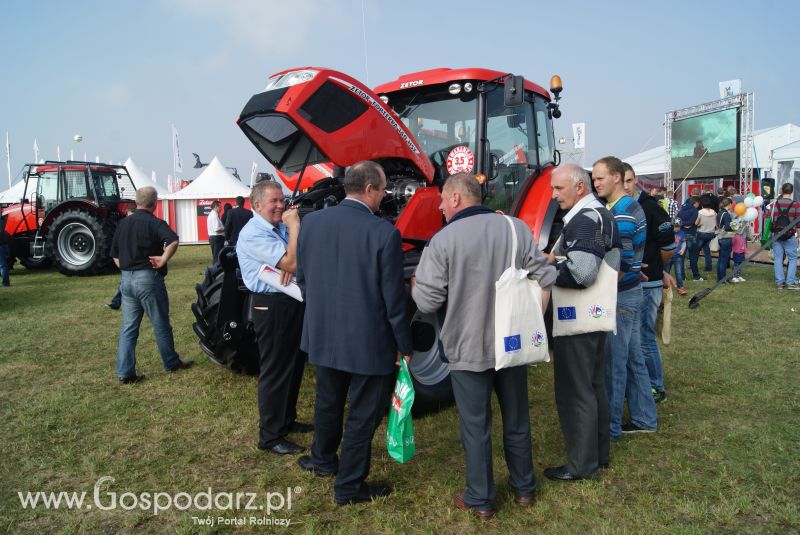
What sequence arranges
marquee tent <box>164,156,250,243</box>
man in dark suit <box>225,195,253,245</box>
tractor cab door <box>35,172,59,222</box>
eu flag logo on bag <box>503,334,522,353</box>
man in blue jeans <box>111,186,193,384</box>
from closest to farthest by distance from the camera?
1. eu flag logo on bag <box>503,334,522,353</box>
2. man in blue jeans <box>111,186,193,384</box>
3. man in dark suit <box>225,195,253,245</box>
4. tractor cab door <box>35,172,59,222</box>
5. marquee tent <box>164,156,250,243</box>

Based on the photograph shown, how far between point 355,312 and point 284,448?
1.24m

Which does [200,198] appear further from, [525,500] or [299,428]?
[525,500]

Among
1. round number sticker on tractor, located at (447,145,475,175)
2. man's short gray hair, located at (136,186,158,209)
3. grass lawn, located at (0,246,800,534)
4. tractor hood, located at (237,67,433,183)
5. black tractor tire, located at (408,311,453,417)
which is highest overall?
tractor hood, located at (237,67,433,183)

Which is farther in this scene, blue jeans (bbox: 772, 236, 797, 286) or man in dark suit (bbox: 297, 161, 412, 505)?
blue jeans (bbox: 772, 236, 797, 286)

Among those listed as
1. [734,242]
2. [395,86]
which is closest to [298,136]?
[395,86]

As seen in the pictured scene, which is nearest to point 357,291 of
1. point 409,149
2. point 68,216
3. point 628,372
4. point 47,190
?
point 409,149

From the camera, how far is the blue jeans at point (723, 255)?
390 inches

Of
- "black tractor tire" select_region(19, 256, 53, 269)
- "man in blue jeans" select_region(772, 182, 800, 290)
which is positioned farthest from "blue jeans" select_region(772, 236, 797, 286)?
"black tractor tire" select_region(19, 256, 53, 269)

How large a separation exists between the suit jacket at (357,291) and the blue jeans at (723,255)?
359 inches

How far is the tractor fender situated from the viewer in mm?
12477

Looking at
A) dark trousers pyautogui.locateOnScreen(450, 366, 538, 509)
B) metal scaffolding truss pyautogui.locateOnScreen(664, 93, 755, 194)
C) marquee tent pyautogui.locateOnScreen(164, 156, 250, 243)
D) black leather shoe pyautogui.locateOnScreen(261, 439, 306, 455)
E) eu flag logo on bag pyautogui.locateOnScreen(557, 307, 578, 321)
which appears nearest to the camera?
dark trousers pyautogui.locateOnScreen(450, 366, 538, 509)

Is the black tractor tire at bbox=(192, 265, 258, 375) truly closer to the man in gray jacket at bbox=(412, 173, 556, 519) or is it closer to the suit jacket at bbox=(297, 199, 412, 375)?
the suit jacket at bbox=(297, 199, 412, 375)

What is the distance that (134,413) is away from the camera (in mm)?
4121

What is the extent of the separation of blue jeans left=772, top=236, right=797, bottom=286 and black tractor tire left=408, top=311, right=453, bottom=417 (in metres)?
7.71
